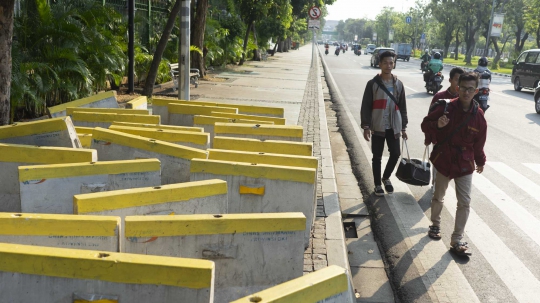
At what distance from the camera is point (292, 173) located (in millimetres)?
4773

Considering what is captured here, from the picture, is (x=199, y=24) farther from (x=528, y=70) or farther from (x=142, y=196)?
(x=142, y=196)

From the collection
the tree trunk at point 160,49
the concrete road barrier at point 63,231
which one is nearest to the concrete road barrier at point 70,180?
the concrete road barrier at point 63,231

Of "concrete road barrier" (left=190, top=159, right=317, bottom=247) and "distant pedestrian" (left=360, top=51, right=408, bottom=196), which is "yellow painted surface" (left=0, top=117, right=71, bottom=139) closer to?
"concrete road barrier" (left=190, top=159, right=317, bottom=247)

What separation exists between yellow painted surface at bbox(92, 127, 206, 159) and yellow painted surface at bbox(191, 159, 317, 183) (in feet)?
1.36

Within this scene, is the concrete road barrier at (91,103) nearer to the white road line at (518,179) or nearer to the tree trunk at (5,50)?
the tree trunk at (5,50)

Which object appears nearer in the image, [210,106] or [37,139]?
[37,139]

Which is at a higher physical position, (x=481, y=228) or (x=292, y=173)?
(x=292, y=173)

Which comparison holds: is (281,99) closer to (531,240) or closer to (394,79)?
(394,79)

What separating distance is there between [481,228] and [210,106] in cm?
368

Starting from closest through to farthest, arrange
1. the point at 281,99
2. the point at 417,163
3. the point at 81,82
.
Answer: the point at 417,163, the point at 81,82, the point at 281,99

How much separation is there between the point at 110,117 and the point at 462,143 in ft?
12.6

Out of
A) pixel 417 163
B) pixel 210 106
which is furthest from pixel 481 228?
pixel 210 106

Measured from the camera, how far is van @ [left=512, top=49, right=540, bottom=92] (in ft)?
80.5

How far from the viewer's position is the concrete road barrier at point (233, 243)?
3445 mm
